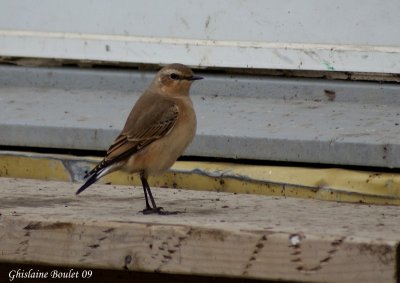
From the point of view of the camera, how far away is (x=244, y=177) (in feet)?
20.6

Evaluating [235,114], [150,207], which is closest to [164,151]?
[150,207]

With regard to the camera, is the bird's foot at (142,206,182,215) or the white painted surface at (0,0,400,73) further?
the white painted surface at (0,0,400,73)

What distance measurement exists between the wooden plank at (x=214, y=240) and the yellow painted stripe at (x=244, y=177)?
72cm

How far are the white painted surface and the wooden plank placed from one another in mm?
1637

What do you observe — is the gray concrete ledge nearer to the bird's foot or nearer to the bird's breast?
the bird's breast

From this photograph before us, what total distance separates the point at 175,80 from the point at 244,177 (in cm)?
60

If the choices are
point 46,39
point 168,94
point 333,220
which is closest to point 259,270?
point 333,220

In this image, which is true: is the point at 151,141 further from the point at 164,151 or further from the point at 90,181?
the point at 90,181

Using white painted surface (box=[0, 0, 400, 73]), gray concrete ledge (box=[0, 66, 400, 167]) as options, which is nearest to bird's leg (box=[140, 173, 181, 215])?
gray concrete ledge (box=[0, 66, 400, 167])

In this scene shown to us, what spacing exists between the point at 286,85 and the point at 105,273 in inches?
85.8

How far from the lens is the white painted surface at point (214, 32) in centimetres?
670

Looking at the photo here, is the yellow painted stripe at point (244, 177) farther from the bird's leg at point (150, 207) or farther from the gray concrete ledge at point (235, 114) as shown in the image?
the bird's leg at point (150, 207)

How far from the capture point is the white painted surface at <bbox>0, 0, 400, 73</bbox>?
22.0ft

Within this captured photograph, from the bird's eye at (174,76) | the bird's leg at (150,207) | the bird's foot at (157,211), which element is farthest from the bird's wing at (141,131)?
the bird's foot at (157,211)
